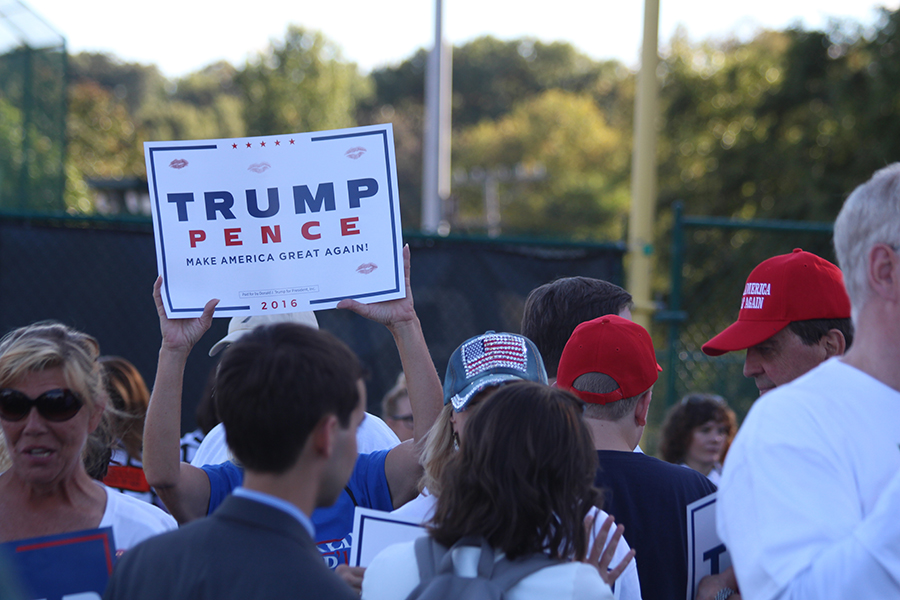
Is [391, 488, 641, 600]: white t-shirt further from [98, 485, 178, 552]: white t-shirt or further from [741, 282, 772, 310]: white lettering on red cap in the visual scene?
[741, 282, 772, 310]: white lettering on red cap

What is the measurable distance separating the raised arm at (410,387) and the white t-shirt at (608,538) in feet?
1.45

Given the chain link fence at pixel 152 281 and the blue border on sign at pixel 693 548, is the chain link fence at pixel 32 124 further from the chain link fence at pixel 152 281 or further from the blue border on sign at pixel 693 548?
the blue border on sign at pixel 693 548

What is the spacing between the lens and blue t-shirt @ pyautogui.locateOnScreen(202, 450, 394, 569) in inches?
99.0

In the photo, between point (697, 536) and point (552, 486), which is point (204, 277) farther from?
point (697, 536)

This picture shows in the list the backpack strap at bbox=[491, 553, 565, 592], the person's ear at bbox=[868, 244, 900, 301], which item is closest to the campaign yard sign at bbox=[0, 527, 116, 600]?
the backpack strap at bbox=[491, 553, 565, 592]

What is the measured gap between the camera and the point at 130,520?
83.4 inches

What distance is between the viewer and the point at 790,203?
1554cm

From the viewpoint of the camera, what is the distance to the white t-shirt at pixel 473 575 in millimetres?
1618

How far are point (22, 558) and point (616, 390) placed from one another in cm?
157

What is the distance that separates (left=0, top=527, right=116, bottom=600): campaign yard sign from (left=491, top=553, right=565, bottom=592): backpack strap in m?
0.92

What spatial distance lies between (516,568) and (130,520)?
3.50 feet

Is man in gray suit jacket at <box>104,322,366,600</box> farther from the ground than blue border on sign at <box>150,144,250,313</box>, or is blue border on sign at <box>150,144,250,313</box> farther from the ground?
blue border on sign at <box>150,144,250,313</box>

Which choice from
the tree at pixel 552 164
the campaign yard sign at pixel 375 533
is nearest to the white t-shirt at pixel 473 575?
the campaign yard sign at pixel 375 533

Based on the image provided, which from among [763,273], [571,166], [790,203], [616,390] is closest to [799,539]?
[616,390]
